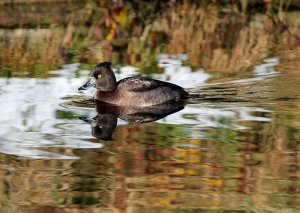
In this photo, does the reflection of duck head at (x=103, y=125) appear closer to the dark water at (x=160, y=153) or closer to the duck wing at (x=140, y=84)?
the dark water at (x=160, y=153)

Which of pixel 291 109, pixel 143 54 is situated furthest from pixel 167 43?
pixel 291 109

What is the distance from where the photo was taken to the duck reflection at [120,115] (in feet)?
32.6

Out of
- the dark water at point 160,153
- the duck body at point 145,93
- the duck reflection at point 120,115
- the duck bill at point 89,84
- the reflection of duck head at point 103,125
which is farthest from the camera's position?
the duck bill at point 89,84

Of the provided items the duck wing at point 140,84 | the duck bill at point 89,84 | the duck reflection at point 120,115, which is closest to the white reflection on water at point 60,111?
the duck reflection at point 120,115

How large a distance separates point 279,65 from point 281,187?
6374mm

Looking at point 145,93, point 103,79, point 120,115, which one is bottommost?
point 120,115

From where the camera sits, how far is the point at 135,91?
1164cm

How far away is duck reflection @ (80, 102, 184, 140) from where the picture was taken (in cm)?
995

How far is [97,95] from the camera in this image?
39.3 feet

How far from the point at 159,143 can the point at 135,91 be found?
8.60ft

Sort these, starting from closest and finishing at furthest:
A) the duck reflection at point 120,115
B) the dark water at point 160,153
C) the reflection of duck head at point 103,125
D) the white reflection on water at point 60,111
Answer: the dark water at point 160,153 < the white reflection on water at point 60,111 < the reflection of duck head at point 103,125 < the duck reflection at point 120,115

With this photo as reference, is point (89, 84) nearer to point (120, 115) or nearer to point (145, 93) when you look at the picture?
point (145, 93)

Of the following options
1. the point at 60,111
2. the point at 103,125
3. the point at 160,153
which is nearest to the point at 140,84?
the point at 60,111

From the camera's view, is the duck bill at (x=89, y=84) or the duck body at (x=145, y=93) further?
the duck bill at (x=89, y=84)
